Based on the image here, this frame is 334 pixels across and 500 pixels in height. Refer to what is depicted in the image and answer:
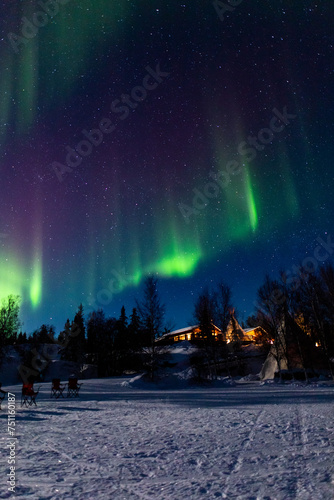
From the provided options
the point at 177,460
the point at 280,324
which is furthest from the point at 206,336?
the point at 177,460

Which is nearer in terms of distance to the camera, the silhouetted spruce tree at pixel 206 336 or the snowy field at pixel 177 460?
the snowy field at pixel 177 460

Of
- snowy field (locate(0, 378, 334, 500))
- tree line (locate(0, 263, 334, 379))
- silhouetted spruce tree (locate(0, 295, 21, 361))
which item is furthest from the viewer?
silhouetted spruce tree (locate(0, 295, 21, 361))

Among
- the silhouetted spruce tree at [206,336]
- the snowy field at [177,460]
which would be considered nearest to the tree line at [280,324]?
the silhouetted spruce tree at [206,336]

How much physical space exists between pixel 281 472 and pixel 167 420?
5.07m

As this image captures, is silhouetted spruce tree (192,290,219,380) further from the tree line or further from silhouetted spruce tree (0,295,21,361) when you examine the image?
silhouetted spruce tree (0,295,21,361)

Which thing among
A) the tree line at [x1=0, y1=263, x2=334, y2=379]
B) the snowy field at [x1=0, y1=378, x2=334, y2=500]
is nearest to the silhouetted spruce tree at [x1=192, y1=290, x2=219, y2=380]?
the tree line at [x1=0, y1=263, x2=334, y2=379]

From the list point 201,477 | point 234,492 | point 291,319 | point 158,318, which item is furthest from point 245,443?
point 291,319

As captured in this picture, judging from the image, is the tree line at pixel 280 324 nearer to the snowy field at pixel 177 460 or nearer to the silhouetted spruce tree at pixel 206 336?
the silhouetted spruce tree at pixel 206 336

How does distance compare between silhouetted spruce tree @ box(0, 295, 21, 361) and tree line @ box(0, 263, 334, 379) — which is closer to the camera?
tree line @ box(0, 263, 334, 379)

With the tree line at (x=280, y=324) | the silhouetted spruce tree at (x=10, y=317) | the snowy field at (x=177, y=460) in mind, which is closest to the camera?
the snowy field at (x=177, y=460)

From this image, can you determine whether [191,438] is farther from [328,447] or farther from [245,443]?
[328,447]

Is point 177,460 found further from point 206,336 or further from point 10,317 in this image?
point 10,317

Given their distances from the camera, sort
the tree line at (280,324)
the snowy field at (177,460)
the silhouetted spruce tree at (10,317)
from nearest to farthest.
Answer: the snowy field at (177,460) < the tree line at (280,324) < the silhouetted spruce tree at (10,317)

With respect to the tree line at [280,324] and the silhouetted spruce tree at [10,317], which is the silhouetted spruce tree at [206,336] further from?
the silhouetted spruce tree at [10,317]
